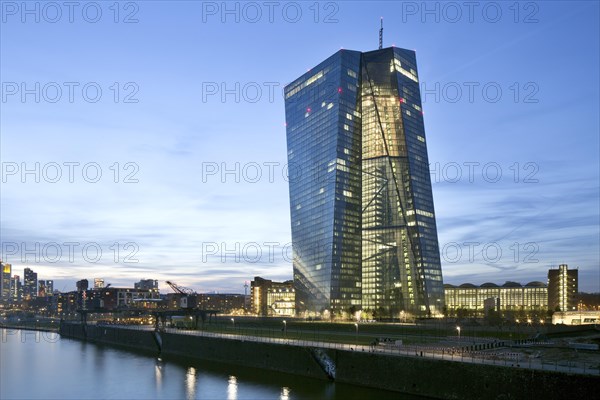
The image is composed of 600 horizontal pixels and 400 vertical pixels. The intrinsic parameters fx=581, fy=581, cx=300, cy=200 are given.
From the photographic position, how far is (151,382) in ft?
277

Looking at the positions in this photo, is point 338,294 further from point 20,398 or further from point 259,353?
point 20,398

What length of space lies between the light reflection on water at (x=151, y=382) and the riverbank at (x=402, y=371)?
1.70 meters

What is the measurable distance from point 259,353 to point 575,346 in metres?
45.7

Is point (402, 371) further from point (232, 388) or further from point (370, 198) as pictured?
point (370, 198)

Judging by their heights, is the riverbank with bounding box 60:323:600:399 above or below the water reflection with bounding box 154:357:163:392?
above

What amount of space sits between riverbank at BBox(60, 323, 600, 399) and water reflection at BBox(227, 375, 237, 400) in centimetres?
711

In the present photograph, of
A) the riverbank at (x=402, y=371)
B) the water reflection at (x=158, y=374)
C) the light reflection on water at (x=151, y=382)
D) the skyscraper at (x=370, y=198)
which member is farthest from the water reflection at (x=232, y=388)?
the skyscraper at (x=370, y=198)

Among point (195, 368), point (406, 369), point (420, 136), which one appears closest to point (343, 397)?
point (406, 369)

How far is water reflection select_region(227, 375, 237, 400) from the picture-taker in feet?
231

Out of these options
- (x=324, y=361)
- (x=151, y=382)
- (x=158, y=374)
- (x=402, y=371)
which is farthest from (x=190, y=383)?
(x=402, y=371)

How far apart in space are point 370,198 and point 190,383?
116546 mm

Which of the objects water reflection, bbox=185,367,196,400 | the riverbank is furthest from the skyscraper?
water reflection, bbox=185,367,196,400

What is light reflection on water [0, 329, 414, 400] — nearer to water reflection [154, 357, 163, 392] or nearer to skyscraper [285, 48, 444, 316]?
water reflection [154, 357, 163, 392]

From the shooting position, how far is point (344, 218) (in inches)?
7308
